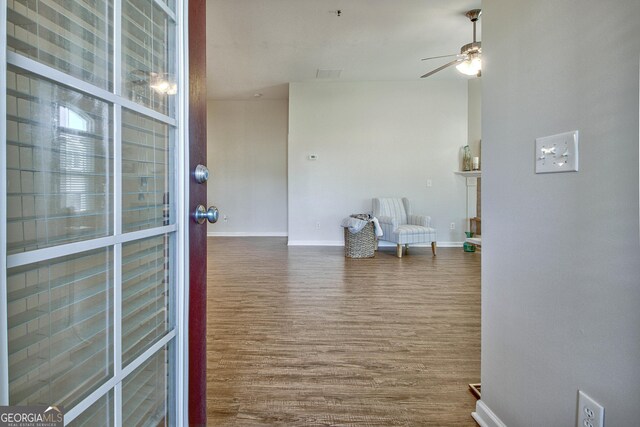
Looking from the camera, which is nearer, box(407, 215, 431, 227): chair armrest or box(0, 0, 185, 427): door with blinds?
box(0, 0, 185, 427): door with blinds

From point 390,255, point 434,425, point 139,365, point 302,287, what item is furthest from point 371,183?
point 139,365

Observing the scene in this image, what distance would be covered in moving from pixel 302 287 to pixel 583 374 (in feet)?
9.21

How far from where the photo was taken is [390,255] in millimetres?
5652

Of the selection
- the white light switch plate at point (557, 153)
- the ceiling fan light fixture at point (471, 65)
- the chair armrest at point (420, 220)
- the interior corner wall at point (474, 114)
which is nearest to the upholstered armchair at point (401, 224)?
the chair armrest at point (420, 220)

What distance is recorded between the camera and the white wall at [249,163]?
26.0 ft

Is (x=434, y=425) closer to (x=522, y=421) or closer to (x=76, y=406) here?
(x=522, y=421)

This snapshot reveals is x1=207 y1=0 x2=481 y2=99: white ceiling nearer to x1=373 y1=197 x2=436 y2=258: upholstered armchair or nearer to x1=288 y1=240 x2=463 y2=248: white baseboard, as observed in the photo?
x1=373 y1=197 x2=436 y2=258: upholstered armchair

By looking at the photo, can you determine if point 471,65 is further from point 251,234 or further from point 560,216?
point 251,234

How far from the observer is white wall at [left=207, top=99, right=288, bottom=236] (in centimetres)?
793

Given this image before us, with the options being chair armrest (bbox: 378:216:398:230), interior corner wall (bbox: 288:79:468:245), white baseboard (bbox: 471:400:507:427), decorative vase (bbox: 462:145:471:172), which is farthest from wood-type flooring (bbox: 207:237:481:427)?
decorative vase (bbox: 462:145:471:172)

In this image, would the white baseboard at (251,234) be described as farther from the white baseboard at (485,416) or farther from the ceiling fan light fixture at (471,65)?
the white baseboard at (485,416)

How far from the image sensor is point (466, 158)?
6363mm

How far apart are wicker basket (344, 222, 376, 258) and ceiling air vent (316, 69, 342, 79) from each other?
8.79ft

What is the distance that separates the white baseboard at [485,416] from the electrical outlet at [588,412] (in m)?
0.41
